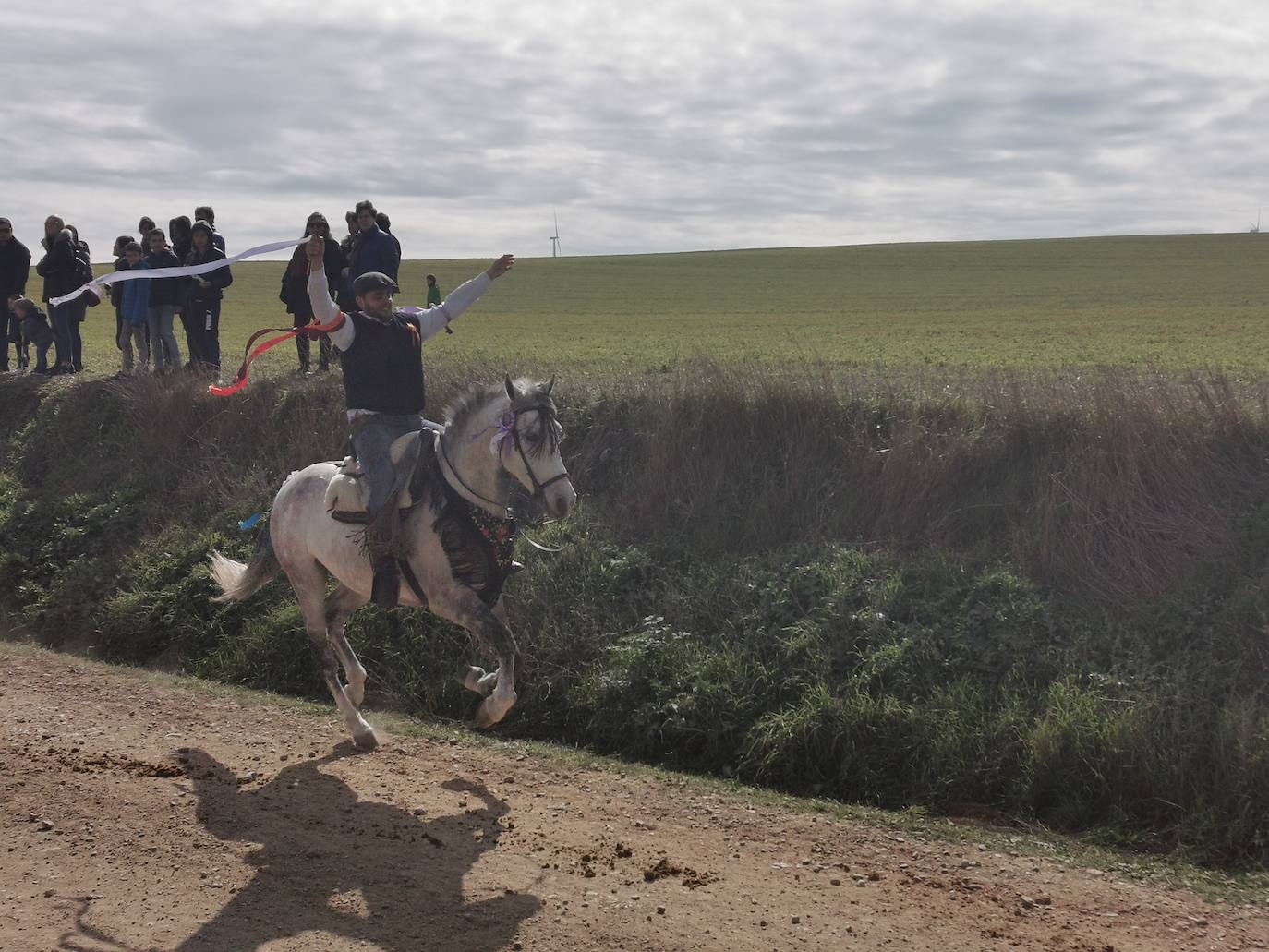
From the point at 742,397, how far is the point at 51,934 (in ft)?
28.6

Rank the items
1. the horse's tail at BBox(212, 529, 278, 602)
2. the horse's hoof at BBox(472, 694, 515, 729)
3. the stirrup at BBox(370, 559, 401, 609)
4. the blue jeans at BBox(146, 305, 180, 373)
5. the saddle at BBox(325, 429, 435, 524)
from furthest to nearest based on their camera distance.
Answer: the blue jeans at BBox(146, 305, 180, 373) < the horse's tail at BBox(212, 529, 278, 602) < the stirrup at BBox(370, 559, 401, 609) < the saddle at BBox(325, 429, 435, 524) < the horse's hoof at BBox(472, 694, 515, 729)

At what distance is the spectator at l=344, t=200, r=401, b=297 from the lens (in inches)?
570

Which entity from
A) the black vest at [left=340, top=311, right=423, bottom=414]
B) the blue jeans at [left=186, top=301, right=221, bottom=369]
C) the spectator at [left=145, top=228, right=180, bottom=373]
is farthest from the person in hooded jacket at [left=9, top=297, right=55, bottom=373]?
the black vest at [left=340, top=311, right=423, bottom=414]

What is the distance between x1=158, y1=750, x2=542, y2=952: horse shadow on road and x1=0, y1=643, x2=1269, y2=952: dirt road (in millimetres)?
16

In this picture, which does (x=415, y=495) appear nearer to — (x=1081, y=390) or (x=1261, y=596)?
(x=1261, y=596)

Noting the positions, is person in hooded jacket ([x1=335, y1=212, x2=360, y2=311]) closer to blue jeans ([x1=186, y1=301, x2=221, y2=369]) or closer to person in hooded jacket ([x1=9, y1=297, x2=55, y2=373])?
blue jeans ([x1=186, y1=301, x2=221, y2=369])

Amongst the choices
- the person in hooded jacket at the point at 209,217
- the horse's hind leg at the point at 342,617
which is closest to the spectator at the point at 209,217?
the person in hooded jacket at the point at 209,217

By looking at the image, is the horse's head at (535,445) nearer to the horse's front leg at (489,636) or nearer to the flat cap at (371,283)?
the horse's front leg at (489,636)

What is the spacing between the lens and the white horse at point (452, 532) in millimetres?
7262

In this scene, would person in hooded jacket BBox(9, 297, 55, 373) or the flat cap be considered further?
person in hooded jacket BBox(9, 297, 55, 373)

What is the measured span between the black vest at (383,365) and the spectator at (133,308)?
9.73m

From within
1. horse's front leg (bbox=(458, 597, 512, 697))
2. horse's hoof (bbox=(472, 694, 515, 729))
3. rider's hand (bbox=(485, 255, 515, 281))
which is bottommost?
horse's hoof (bbox=(472, 694, 515, 729))

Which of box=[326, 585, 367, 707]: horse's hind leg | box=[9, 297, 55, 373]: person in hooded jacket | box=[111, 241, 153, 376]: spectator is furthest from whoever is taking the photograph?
box=[9, 297, 55, 373]: person in hooded jacket

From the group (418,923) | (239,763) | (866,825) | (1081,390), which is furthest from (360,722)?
(1081,390)
